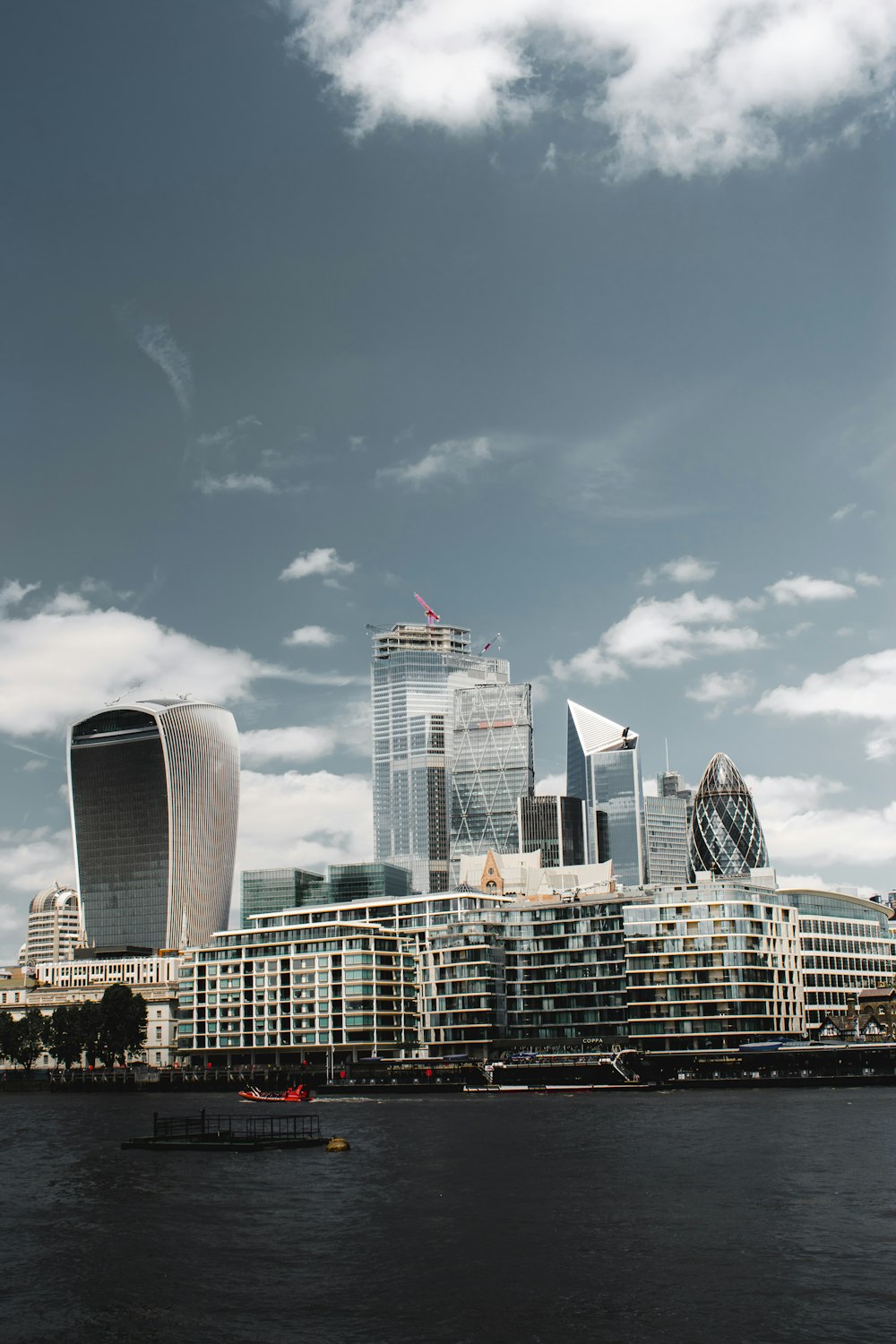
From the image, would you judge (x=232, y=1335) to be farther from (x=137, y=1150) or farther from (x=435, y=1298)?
(x=137, y=1150)

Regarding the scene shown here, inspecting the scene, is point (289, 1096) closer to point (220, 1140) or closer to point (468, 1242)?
point (220, 1140)

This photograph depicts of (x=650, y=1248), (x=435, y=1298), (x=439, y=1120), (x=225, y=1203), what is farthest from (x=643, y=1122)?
(x=435, y=1298)

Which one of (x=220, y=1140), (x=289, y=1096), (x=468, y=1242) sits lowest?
(x=289, y=1096)

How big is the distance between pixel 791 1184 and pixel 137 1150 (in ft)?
189

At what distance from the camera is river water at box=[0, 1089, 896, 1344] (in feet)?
162

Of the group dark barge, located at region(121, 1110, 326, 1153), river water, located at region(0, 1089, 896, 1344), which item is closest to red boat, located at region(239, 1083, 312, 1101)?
dark barge, located at region(121, 1110, 326, 1153)

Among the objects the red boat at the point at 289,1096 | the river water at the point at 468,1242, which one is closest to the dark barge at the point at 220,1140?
the river water at the point at 468,1242

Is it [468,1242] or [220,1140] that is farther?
[220,1140]

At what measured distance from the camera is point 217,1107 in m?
186

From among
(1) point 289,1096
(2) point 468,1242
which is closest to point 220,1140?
(2) point 468,1242

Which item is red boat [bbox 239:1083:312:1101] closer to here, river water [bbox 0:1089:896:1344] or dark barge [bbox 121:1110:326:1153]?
dark barge [bbox 121:1110:326:1153]

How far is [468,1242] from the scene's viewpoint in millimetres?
63812

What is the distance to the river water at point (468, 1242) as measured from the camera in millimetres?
49312

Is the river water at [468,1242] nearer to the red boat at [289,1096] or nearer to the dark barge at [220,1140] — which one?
the dark barge at [220,1140]
